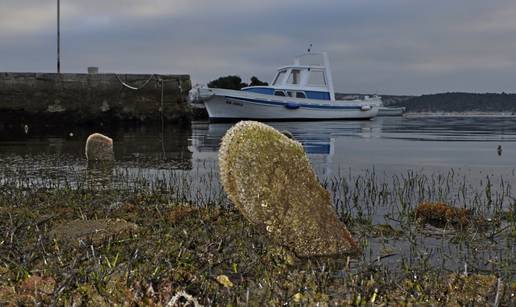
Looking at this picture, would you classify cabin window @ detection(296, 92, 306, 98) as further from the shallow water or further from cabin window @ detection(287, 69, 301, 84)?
the shallow water

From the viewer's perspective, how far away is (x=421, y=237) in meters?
6.76

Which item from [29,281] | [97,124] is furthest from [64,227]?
[97,124]

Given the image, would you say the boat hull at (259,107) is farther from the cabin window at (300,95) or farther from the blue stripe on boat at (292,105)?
the cabin window at (300,95)

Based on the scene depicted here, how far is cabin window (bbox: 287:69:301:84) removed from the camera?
159 feet

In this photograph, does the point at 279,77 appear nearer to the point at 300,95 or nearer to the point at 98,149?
the point at 300,95

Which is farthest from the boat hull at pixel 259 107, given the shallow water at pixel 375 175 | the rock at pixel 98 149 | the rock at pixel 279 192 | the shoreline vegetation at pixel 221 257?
the rock at pixel 279 192

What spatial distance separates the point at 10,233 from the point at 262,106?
133 feet

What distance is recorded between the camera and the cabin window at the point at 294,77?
48.4 m

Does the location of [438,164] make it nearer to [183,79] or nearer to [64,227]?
[64,227]

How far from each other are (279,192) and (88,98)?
101 ft

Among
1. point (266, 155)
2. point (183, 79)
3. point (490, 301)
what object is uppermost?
point (183, 79)

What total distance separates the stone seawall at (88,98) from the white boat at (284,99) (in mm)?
A: 9194

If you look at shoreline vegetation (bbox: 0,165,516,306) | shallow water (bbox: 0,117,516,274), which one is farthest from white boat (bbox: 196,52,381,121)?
shoreline vegetation (bbox: 0,165,516,306)

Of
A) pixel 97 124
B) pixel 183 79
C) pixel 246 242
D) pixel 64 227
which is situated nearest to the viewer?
pixel 246 242
